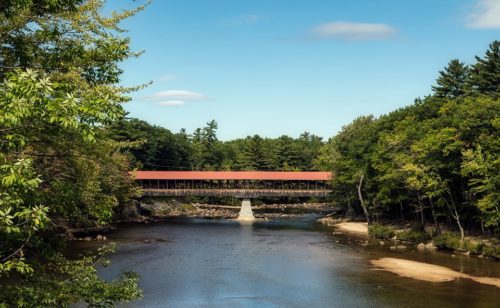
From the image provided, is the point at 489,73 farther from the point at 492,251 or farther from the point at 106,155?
the point at 106,155

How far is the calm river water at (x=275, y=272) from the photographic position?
79.6ft

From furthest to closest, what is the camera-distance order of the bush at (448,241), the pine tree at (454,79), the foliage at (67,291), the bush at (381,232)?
the pine tree at (454,79), the bush at (381,232), the bush at (448,241), the foliage at (67,291)

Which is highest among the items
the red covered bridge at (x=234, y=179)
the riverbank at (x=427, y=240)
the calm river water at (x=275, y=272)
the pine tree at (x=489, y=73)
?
the pine tree at (x=489, y=73)

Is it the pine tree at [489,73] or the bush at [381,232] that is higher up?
the pine tree at [489,73]

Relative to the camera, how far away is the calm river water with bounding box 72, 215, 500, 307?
24.2m

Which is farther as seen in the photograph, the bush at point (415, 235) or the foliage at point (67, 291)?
the bush at point (415, 235)

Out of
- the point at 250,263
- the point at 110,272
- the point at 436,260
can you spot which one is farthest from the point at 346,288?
the point at 110,272

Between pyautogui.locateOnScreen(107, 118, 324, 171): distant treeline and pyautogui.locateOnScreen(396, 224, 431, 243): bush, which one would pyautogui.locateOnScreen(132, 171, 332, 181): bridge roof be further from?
pyautogui.locateOnScreen(396, 224, 431, 243): bush

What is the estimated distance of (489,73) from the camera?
174 ft

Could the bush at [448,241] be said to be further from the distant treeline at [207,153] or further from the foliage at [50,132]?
the distant treeline at [207,153]

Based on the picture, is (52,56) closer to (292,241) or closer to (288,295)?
(288,295)

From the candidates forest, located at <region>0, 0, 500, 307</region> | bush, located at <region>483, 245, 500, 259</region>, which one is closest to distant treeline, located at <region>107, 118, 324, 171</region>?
forest, located at <region>0, 0, 500, 307</region>

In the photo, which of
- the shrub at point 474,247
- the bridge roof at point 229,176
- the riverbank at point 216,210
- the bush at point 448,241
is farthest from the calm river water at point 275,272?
the riverbank at point 216,210

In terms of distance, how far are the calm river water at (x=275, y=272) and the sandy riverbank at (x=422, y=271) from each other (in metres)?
0.94
